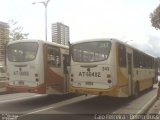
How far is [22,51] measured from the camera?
17672 mm

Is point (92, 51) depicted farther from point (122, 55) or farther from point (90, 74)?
point (122, 55)

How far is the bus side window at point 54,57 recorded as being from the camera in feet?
58.5

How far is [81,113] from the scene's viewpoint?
47.6 ft

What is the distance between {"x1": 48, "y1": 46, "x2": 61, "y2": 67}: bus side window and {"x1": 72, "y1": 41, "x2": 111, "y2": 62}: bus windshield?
1.36 m

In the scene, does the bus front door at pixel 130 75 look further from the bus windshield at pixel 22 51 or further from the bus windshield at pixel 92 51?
the bus windshield at pixel 22 51

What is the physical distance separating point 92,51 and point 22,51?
351 cm

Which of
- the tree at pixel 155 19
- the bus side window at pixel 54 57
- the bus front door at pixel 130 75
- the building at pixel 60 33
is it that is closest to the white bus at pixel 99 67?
the bus front door at pixel 130 75

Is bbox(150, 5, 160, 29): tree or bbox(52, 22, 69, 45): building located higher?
bbox(52, 22, 69, 45): building

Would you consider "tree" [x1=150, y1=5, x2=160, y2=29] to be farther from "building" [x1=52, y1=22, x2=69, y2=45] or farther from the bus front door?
"building" [x1=52, y1=22, x2=69, y2=45]

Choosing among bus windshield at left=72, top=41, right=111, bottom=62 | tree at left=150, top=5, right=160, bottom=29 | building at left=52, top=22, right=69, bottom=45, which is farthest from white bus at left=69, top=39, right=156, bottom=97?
building at left=52, top=22, right=69, bottom=45

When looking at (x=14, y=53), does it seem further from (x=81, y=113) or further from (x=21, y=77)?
(x=81, y=113)

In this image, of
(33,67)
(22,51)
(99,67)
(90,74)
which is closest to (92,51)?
(99,67)

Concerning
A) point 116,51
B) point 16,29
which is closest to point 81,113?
point 116,51

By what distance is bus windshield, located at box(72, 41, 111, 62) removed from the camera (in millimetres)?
16125
